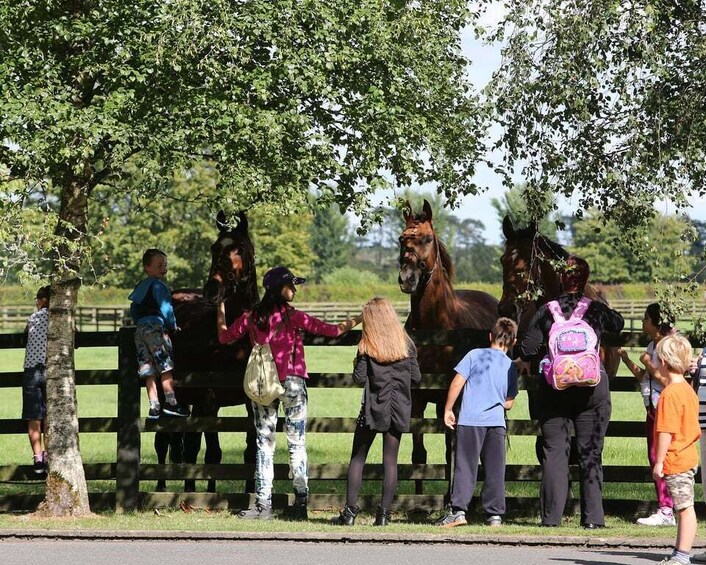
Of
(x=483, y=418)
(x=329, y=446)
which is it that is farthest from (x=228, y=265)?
(x=329, y=446)

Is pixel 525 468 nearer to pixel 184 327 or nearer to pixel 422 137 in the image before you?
pixel 422 137

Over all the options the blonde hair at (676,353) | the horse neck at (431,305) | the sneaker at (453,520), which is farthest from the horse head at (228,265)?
the blonde hair at (676,353)

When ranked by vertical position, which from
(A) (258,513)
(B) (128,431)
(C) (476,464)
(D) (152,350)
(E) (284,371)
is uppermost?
(D) (152,350)

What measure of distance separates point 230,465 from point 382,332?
234 cm

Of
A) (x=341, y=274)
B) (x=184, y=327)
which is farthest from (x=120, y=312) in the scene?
(x=341, y=274)

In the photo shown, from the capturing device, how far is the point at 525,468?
35.5 feet

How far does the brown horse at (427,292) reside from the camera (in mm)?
11484

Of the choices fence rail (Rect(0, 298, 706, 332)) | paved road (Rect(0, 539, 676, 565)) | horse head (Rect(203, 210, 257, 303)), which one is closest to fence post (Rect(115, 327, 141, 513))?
horse head (Rect(203, 210, 257, 303))

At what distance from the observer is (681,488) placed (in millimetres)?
7625

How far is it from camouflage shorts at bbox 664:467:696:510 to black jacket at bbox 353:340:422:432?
2639 millimetres

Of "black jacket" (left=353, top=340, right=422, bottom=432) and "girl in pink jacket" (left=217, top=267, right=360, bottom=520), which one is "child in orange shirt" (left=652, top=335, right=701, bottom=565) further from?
"girl in pink jacket" (left=217, top=267, right=360, bottom=520)

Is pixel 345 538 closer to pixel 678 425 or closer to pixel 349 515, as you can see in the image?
pixel 349 515

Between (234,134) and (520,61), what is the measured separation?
237 centimetres

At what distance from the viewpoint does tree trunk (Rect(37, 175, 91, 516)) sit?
10.7 m
